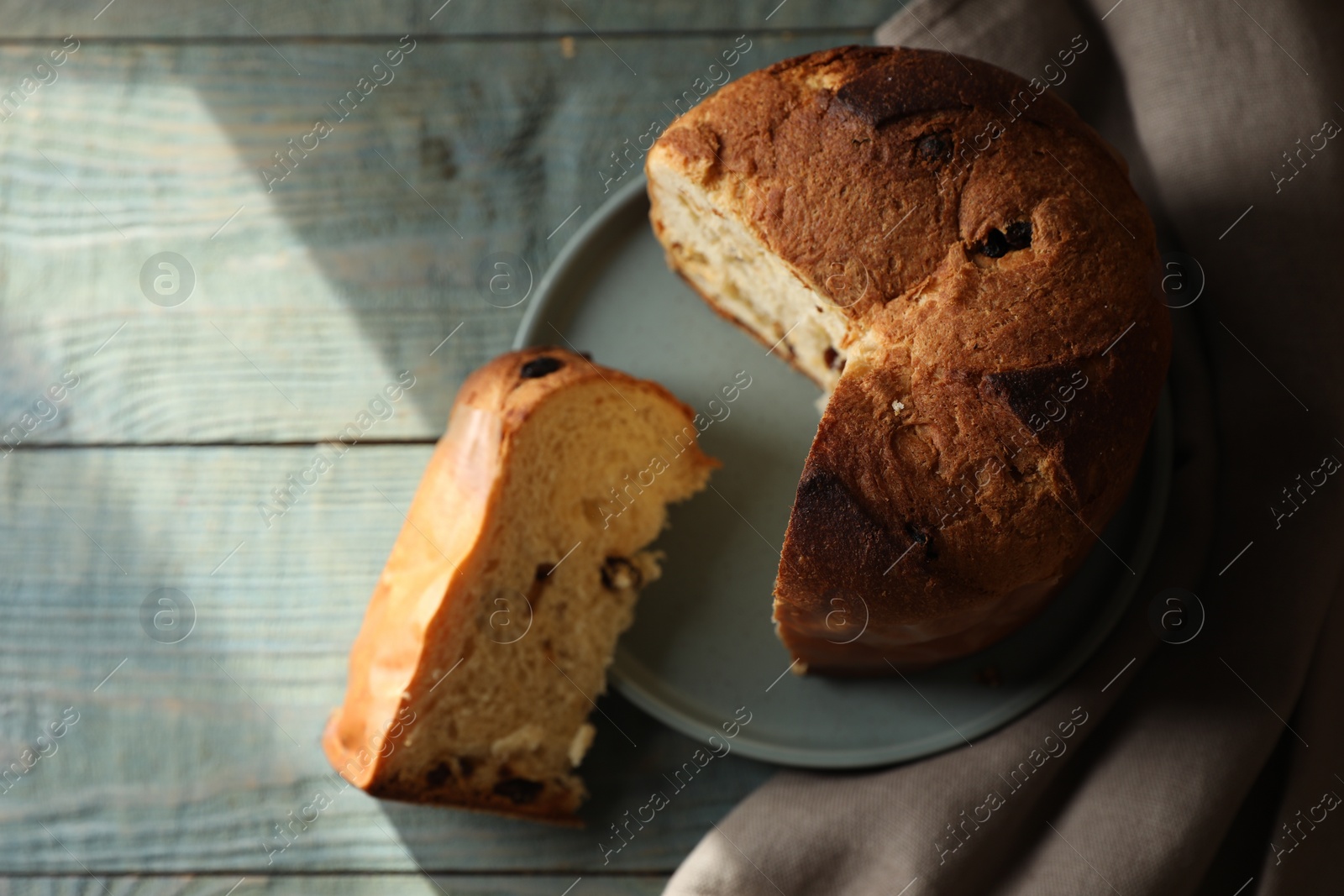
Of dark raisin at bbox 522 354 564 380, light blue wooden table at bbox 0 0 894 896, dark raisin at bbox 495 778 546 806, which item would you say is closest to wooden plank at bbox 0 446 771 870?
light blue wooden table at bbox 0 0 894 896

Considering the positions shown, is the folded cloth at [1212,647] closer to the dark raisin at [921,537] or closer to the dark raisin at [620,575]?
the dark raisin at [620,575]

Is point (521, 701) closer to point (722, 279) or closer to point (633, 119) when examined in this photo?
point (722, 279)

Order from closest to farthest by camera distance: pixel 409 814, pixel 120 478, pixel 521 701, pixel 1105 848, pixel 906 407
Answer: pixel 906 407 < pixel 1105 848 < pixel 521 701 < pixel 409 814 < pixel 120 478

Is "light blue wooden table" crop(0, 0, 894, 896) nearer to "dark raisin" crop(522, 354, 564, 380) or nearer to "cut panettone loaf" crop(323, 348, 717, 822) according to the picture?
"cut panettone loaf" crop(323, 348, 717, 822)

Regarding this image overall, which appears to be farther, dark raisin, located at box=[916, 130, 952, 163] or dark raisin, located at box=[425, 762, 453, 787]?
dark raisin, located at box=[425, 762, 453, 787]

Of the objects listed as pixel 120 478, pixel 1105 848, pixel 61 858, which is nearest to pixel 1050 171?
pixel 1105 848

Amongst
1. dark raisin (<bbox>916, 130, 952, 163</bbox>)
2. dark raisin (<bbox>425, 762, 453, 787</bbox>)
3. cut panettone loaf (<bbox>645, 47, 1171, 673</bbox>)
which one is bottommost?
dark raisin (<bbox>425, 762, 453, 787</bbox>)
